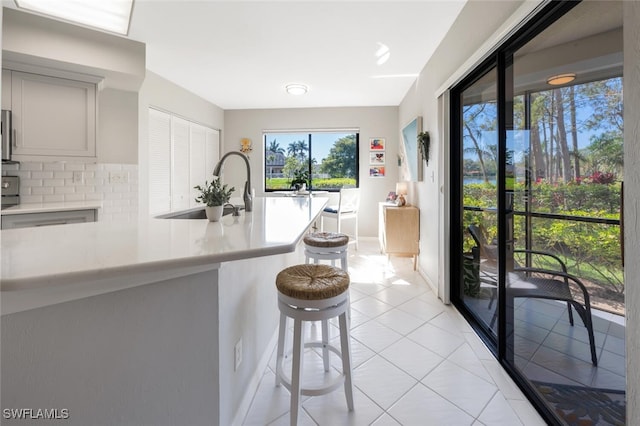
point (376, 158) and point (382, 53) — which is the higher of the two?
point (382, 53)

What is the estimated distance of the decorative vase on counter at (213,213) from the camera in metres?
1.41

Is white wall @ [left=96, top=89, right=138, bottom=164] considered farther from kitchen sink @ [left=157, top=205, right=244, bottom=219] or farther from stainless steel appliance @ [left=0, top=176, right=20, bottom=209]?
kitchen sink @ [left=157, top=205, right=244, bottom=219]

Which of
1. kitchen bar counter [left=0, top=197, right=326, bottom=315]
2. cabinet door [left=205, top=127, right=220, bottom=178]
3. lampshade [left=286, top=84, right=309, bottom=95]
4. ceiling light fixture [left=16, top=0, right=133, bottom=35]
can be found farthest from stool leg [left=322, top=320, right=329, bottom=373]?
cabinet door [left=205, top=127, right=220, bottom=178]

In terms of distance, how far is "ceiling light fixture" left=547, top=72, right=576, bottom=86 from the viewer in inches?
50.4

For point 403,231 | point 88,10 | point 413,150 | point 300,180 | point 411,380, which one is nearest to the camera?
point 411,380

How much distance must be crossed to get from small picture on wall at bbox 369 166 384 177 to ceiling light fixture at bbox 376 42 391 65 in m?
2.27

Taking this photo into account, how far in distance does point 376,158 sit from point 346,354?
180 inches

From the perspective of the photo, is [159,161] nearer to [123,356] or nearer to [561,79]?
[123,356]

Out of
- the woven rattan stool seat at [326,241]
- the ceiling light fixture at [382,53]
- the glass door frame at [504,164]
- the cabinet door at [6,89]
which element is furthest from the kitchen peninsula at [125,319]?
the ceiling light fixture at [382,53]

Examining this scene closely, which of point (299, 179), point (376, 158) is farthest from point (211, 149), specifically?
point (376, 158)

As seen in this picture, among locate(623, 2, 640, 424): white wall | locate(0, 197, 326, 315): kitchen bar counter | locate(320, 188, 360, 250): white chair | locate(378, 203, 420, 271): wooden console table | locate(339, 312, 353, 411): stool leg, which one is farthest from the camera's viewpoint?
locate(320, 188, 360, 250): white chair

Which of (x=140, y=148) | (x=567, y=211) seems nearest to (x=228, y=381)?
(x=567, y=211)

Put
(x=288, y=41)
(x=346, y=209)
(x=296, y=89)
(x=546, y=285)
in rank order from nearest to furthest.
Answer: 1. (x=546, y=285)
2. (x=288, y=41)
3. (x=296, y=89)
4. (x=346, y=209)

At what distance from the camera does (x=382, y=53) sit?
321 cm
